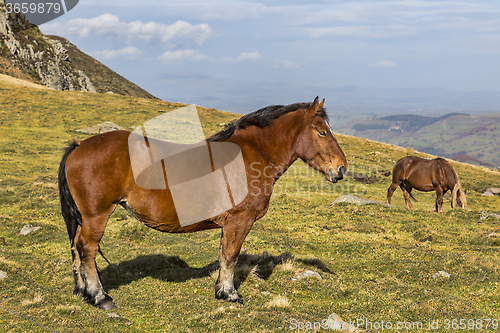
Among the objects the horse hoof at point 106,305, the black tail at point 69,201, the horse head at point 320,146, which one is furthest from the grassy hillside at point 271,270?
the horse head at point 320,146

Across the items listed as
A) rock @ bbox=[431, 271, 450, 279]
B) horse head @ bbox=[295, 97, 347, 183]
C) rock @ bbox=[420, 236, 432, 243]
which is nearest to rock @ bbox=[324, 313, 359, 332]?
horse head @ bbox=[295, 97, 347, 183]

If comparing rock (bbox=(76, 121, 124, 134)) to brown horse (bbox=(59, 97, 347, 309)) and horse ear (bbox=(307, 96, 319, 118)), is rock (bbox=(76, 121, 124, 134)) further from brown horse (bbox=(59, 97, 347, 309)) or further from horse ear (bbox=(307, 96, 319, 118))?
horse ear (bbox=(307, 96, 319, 118))

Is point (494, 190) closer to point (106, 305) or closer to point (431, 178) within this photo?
point (431, 178)

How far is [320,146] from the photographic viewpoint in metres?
7.73

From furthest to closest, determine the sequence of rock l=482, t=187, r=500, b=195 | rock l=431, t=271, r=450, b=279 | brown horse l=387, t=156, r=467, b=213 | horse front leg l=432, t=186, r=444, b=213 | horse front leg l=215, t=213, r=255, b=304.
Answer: rock l=482, t=187, r=500, b=195
brown horse l=387, t=156, r=467, b=213
horse front leg l=432, t=186, r=444, b=213
rock l=431, t=271, r=450, b=279
horse front leg l=215, t=213, r=255, b=304

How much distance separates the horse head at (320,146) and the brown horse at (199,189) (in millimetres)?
22

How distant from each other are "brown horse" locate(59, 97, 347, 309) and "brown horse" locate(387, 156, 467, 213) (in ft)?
66.0

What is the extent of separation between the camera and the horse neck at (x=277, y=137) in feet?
25.5

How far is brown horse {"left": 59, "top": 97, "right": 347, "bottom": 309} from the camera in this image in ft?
23.1

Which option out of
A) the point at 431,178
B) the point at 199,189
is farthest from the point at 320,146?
the point at 431,178

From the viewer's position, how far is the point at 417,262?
1245 centimetres

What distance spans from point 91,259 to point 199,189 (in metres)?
2.82

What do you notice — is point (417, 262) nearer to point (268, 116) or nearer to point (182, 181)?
point (268, 116)

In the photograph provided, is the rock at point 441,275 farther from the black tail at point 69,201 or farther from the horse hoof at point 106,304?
the black tail at point 69,201
